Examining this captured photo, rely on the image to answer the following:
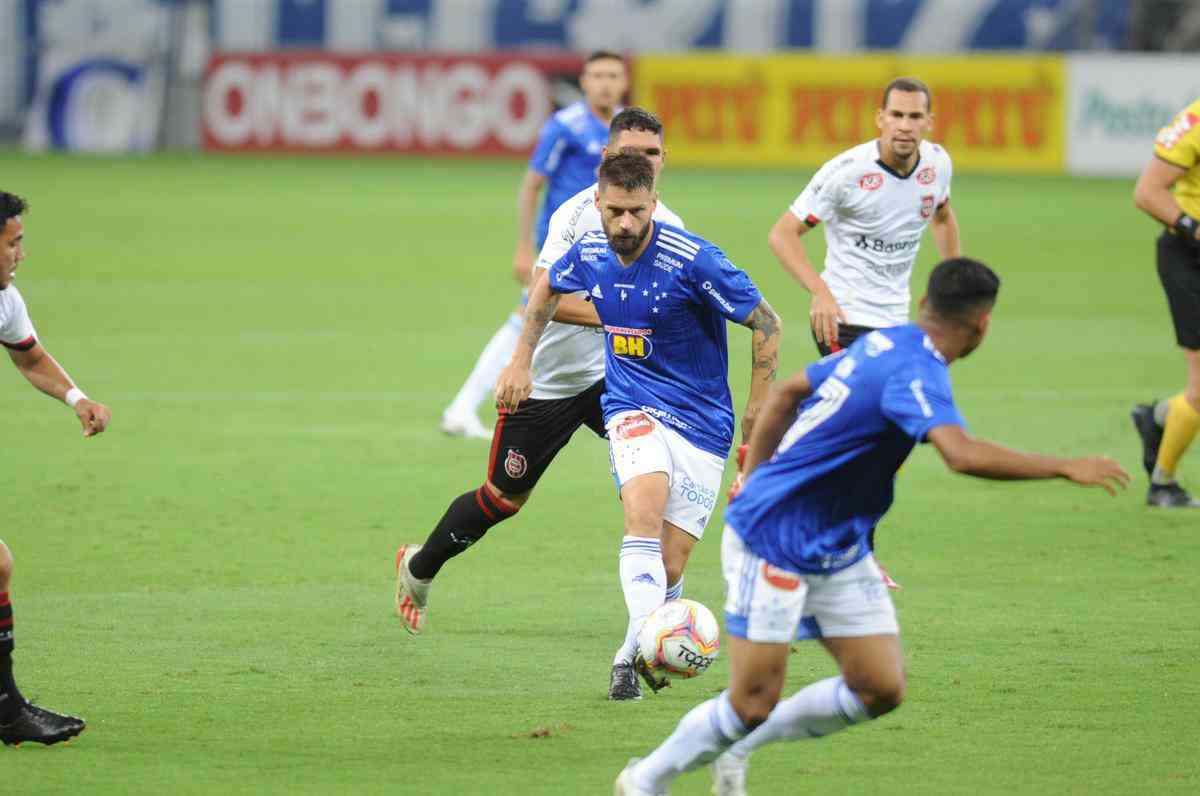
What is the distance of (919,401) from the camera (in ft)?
17.0

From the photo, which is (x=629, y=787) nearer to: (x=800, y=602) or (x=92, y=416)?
(x=800, y=602)

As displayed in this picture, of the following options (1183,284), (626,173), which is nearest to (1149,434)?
(1183,284)

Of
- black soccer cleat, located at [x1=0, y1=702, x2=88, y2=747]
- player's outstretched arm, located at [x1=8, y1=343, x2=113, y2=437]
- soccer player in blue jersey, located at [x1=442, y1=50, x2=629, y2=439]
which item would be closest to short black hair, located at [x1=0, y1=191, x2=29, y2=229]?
player's outstretched arm, located at [x1=8, y1=343, x2=113, y2=437]

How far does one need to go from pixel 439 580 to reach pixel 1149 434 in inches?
167

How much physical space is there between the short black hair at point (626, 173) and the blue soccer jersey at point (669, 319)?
37cm

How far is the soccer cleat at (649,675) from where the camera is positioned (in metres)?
6.62

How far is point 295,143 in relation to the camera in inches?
1522

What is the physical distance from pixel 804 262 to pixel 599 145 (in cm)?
351

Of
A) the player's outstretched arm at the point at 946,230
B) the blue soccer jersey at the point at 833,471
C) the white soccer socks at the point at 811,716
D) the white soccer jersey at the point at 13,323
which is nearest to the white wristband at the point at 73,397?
the white soccer jersey at the point at 13,323

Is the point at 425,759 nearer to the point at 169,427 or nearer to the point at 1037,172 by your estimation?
the point at 169,427

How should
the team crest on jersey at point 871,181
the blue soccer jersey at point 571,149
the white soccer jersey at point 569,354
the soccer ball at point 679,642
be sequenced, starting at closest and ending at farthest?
the soccer ball at point 679,642
the white soccer jersey at point 569,354
the team crest on jersey at point 871,181
the blue soccer jersey at point 571,149

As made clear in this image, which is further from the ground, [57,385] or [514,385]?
[514,385]

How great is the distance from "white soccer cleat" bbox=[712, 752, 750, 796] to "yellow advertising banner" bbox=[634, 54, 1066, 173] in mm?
28206

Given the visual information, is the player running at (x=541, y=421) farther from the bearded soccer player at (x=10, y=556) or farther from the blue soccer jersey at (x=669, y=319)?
the bearded soccer player at (x=10, y=556)
